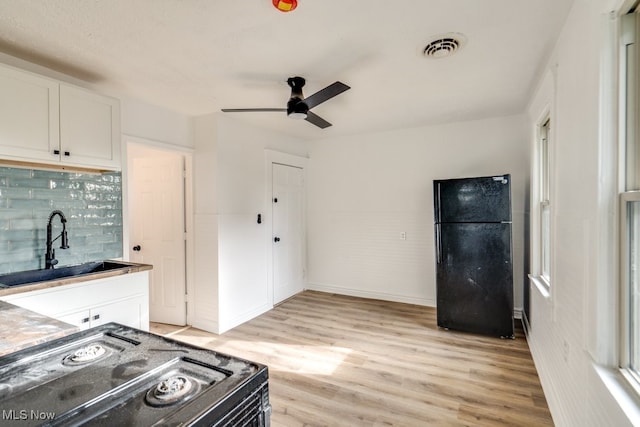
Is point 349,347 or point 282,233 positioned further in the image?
point 282,233

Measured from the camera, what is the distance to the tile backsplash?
2.21 meters

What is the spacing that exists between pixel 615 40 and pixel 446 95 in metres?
1.91

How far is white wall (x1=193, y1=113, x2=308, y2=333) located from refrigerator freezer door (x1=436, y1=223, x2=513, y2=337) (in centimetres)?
224

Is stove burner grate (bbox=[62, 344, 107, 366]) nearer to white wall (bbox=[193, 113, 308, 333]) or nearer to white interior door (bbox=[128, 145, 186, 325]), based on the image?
white wall (bbox=[193, 113, 308, 333])

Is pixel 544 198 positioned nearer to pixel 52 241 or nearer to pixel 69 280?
pixel 69 280

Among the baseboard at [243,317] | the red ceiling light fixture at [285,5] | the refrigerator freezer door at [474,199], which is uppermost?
the red ceiling light fixture at [285,5]

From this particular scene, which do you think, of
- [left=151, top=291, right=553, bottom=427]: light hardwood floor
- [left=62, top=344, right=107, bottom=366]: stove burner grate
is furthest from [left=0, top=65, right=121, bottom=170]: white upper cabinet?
[left=151, top=291, right=553, bottom=427]: light hardwood floor

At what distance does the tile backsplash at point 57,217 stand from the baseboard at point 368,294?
296 centimetres

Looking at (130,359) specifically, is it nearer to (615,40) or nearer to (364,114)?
(615,40)

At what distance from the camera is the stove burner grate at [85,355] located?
3.04 feet

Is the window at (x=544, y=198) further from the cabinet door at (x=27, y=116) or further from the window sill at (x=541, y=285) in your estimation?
the cabinet door at (x=27, y=116)

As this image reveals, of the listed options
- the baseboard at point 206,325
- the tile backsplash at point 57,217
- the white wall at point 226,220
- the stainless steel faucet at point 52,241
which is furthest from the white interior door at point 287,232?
the stainless steel faucet at point 52,241

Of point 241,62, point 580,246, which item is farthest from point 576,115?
point 241,62

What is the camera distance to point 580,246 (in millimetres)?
1492
